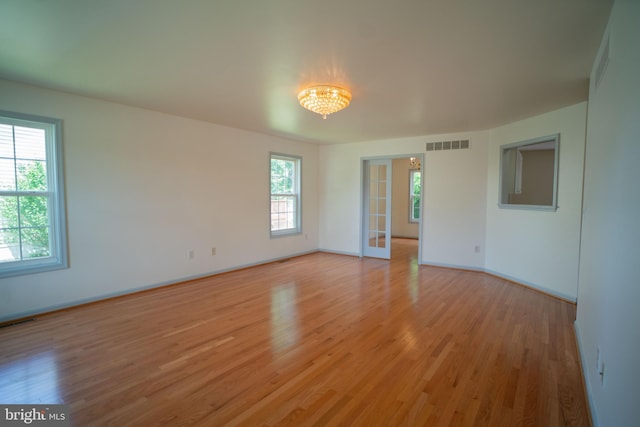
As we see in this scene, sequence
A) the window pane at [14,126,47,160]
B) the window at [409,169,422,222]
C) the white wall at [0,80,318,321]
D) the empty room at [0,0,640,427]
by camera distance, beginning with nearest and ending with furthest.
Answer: the empty room at [0,0,640,427], the window pane at [14,126,47,160], the white wall at [0,80,318,321], the window at [409,169,422,222]

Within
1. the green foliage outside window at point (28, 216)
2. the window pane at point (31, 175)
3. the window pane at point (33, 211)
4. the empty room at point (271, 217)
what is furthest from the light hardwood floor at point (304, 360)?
the window pane at point (31, 175)

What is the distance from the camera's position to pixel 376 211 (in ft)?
22.4

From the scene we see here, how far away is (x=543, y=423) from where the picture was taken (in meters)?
1.82

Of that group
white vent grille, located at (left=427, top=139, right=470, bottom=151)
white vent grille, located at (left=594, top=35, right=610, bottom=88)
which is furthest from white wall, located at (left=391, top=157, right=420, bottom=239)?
white vent grille, located at (left=594, top=35, right=610, bottom=88)

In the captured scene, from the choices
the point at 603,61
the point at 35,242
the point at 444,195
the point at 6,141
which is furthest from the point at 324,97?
the point at 35,242

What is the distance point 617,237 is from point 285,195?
5.56 meters

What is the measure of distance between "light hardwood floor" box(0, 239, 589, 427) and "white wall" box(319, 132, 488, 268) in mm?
1577

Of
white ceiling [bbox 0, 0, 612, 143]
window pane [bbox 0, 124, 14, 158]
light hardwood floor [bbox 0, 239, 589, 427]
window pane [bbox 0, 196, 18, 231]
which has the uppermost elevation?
white ceiling [bbox 0, 0, 612, 143]

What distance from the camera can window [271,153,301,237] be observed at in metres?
6.36

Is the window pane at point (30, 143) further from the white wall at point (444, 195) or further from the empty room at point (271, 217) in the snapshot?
the white wall at point (444, 195)

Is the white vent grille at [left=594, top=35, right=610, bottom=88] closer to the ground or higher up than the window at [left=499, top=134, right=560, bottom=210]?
higher up

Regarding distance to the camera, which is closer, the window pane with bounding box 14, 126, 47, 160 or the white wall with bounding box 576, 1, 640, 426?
the white wall with bounding box 576, 1, 640, 426

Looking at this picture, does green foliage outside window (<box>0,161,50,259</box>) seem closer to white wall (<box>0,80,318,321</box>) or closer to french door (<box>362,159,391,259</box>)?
white wall (<box>0,80,318,321</box>)

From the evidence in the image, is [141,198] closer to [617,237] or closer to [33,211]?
[33,211]
